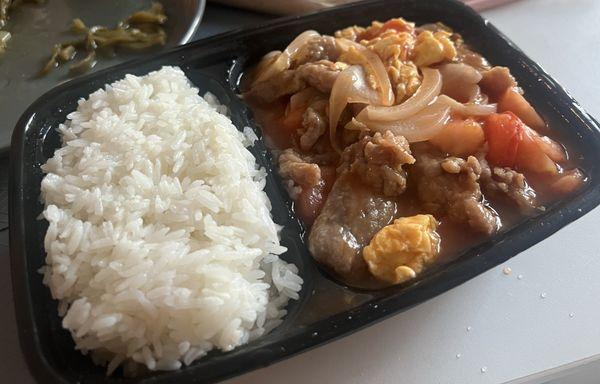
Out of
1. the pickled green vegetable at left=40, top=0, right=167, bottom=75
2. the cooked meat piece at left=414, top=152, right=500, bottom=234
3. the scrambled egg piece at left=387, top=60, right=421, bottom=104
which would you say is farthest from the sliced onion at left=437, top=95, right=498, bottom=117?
the pickled green vegetable at left=40, top=0, right=167, bottom=75

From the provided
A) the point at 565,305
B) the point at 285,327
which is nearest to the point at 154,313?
the point at 285,327

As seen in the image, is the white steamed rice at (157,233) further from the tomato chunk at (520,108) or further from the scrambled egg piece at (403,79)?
the tomato chunk at (520,108)

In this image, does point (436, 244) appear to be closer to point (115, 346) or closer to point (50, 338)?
point (115, 346)

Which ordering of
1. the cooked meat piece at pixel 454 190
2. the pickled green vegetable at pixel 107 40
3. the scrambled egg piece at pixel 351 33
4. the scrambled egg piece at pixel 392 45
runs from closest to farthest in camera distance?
the cooked meat piece at pixel 454 190 < the scrambled egg piece at pixel 392 45 < the scrambled egg piece at pixel 351 33 < the pickled green vegetable at pixel 107 40

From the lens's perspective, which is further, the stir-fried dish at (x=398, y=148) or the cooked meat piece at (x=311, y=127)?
the cooked meat piece at (x=311, y=127)

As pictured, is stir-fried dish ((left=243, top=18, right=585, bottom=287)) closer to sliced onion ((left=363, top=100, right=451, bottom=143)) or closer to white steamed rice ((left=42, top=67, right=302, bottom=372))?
sliced onion ((left=363, top=100, right=451, bottom=143))

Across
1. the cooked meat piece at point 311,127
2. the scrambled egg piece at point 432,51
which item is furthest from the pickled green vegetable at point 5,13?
the scrambled egg piece at point 432,51
